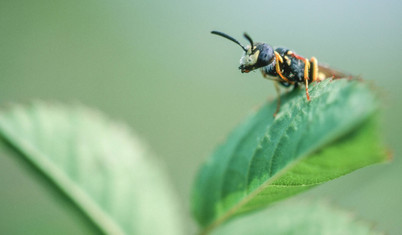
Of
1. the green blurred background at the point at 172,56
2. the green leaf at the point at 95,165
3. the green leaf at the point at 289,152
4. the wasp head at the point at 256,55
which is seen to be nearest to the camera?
the green leaf at the point at 289,152

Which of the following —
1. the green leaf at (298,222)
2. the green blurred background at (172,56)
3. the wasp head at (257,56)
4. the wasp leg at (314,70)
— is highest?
the wasp head at (257,56)

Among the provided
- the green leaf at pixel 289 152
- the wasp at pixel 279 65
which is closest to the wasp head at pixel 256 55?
the wasp at pixel 279 65

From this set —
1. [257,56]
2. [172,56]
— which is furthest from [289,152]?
[172,56]

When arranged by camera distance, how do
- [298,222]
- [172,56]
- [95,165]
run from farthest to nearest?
[172,56] < [95,165] < [298,222]

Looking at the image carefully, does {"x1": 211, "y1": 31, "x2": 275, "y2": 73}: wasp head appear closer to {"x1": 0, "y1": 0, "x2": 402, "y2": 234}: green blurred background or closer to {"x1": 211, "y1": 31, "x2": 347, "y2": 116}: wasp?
{"x1": 211, "y1": 31, "x2": 347, "y2": 116}: wasp

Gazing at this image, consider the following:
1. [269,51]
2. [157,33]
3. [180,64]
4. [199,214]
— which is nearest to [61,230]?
[199,214]

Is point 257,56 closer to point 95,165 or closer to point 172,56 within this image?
point 95,165

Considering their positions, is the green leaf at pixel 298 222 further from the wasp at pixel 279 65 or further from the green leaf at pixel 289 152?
the wasp at pixel 279 65
